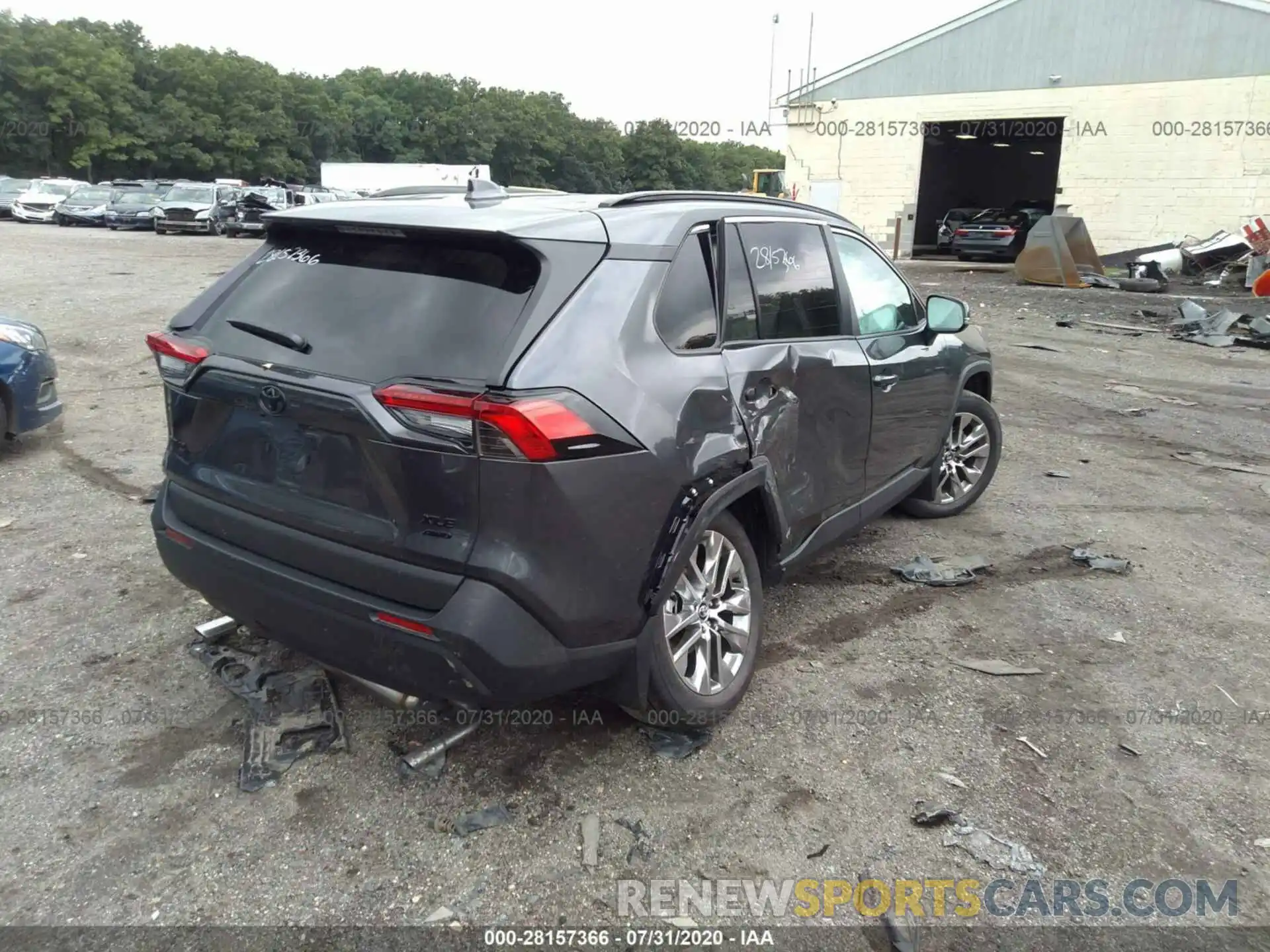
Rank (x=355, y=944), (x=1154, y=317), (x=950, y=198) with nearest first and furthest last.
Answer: (x=355, y=944) → (x=1154, y=317) → (x=950, y=198)

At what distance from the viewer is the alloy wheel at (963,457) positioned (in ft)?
18.0

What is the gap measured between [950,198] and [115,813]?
122ft

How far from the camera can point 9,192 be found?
3603 cm

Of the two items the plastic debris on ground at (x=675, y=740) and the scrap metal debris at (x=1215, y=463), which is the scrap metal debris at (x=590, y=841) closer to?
the plastic debris on ground at (x=675, y=740)

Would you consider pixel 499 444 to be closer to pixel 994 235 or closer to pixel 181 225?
pixel 994 235

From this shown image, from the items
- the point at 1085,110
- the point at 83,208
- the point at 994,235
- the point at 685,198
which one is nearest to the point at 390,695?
the point at 685,198

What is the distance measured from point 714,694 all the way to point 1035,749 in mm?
1175

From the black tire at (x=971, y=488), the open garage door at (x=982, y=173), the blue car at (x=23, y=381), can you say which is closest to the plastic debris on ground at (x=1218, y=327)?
the black tire at (x=971, y=488)

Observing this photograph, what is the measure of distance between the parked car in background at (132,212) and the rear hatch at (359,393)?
32723 mm

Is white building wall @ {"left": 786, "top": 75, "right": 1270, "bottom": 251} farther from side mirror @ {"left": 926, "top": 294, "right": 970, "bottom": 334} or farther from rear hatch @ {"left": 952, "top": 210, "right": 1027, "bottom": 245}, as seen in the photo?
side mirror @ {"left": 926, "top": 294, "right": 970, "bottom": 334}

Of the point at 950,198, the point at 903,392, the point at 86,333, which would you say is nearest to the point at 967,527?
the point at 903,392

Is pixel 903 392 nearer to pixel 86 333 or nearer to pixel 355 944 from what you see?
pixel 355 944

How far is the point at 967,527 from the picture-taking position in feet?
18.0

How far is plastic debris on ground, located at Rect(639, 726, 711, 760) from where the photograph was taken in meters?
3.18
